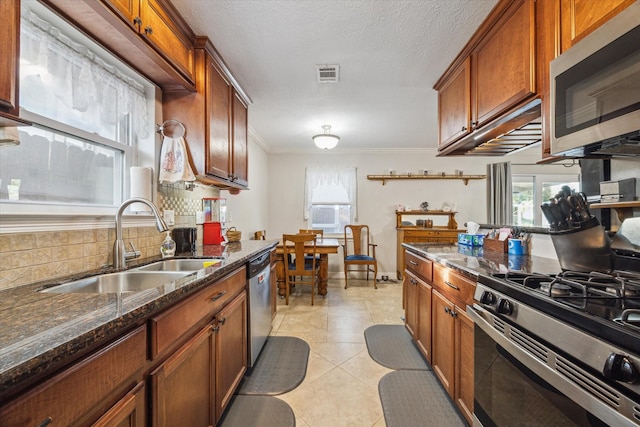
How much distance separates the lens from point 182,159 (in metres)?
1.86

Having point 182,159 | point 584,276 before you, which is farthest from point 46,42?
point 584,276

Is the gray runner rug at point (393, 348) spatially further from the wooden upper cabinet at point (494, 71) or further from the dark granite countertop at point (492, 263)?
the wooden upper cabinet at point (494, 71)

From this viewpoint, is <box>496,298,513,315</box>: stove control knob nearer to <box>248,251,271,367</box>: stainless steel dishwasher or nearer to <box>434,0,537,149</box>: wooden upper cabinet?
<box>434,0,537,149</box>: wooden upper cabinet

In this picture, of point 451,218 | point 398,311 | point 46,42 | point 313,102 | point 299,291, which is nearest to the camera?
point 46,42

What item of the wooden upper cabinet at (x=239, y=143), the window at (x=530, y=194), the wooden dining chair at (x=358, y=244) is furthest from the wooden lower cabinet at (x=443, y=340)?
the window at (x=530, y=194)

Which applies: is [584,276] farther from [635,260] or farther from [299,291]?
[299,291]

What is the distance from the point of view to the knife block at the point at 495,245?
1.94 metres

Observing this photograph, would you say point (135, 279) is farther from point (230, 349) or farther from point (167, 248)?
point (230, 349)

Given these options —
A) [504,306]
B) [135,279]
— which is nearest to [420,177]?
[504,306]

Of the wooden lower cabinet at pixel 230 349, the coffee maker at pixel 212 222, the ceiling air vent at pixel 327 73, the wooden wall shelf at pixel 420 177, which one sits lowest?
the wooden lower cabinet at pixel 230 349

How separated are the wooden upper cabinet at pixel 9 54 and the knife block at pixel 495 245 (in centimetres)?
258

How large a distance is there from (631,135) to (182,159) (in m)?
2.19

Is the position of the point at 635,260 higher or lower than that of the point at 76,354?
higher

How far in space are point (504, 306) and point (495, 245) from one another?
3.82 ft
